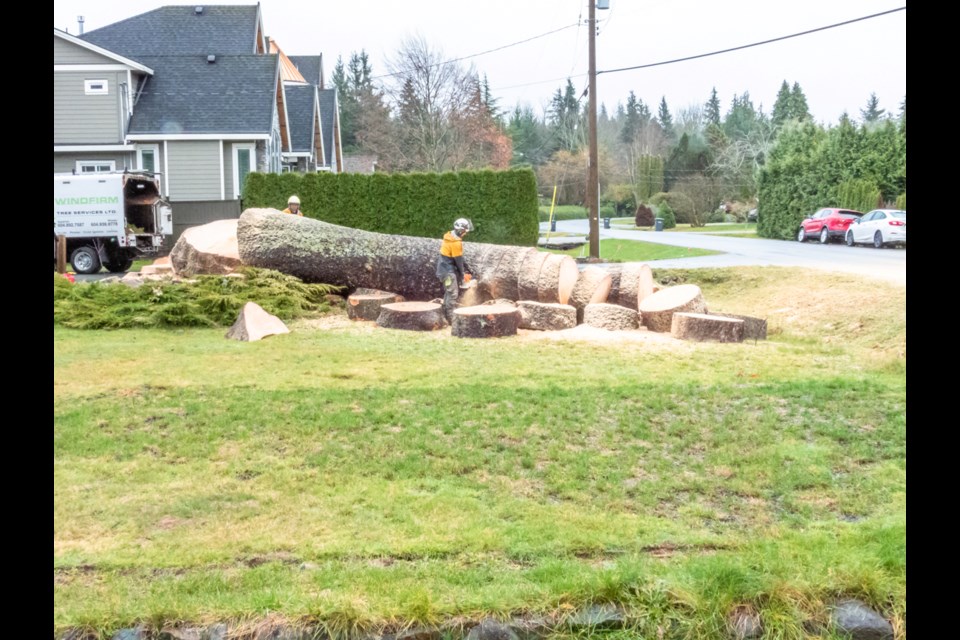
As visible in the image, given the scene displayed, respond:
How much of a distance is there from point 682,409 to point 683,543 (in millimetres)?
1425

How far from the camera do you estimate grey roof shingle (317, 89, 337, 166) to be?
21984 mm

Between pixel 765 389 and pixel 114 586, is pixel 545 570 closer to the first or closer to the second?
pixel 114 586

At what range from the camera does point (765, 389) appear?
4480 millimetres

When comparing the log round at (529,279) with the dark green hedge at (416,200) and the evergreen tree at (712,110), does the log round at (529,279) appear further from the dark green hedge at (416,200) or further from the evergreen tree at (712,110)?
the evergreen tree at (712,110)

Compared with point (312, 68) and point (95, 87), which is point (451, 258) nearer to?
point (95, 87)

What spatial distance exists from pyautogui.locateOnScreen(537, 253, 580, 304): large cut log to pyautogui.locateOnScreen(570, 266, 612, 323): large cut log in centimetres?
7

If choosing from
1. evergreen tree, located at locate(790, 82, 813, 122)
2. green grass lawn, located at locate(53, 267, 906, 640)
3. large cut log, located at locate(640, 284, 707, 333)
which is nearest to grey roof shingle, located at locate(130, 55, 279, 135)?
large cut log, located at locate(640, 284, 707, 333)

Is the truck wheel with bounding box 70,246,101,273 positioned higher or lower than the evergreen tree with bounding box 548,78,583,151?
lower

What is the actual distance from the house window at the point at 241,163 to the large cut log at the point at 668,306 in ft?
35.3

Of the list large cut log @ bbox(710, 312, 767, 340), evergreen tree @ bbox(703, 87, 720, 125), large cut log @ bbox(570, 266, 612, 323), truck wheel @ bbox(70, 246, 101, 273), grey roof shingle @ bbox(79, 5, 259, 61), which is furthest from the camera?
evergreen tree @ bbox(703, 87, 720, 125)

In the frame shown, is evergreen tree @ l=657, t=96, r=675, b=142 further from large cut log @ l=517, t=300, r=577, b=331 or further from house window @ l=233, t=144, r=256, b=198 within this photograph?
large cut log @ l=517, t=300, r=577, b=331

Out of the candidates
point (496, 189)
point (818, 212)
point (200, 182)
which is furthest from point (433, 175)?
point (818, 212)

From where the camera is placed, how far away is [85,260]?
12.3 meters

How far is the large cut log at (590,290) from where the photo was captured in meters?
7.90
